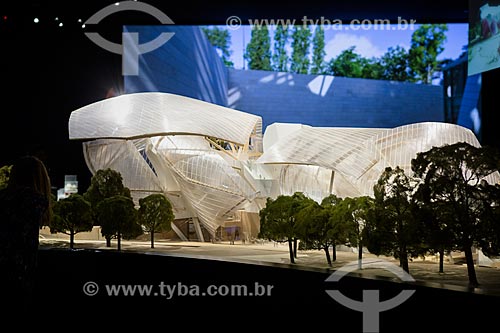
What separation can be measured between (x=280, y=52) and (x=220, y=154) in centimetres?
1289

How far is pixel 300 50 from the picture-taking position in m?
28.9

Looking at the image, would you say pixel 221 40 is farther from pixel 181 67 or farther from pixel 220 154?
pixel 220 154

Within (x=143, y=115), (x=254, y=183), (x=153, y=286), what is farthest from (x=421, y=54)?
(x=153, y=286)

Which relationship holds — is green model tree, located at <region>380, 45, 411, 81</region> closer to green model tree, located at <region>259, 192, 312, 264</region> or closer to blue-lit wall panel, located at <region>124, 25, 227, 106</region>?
blue-lit wall panel, located at <region>124, 25, 227, 106</region>

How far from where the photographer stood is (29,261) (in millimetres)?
3766

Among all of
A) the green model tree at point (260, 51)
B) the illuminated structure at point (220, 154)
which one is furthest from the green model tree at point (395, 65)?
the illuminated structure at point (220, 154)

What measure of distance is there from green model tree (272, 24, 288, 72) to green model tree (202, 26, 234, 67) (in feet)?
Answer: 6.82

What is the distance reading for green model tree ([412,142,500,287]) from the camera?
6699 millimetres

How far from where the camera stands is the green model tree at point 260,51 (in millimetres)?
28641

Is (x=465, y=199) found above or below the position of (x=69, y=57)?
below

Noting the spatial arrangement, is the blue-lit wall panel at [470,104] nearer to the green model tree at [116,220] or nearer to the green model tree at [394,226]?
the green model tree at [394,226]

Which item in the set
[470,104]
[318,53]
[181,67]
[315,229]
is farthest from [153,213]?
[318,53]

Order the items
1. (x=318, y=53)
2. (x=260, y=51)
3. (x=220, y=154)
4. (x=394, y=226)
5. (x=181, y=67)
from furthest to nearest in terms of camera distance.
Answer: (x=260, y=51) → (x=318, y=53) → (x=181, y=67) → (x=220, y=154) → (x=394, y=226)

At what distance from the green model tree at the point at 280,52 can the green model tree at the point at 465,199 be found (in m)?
22.1
